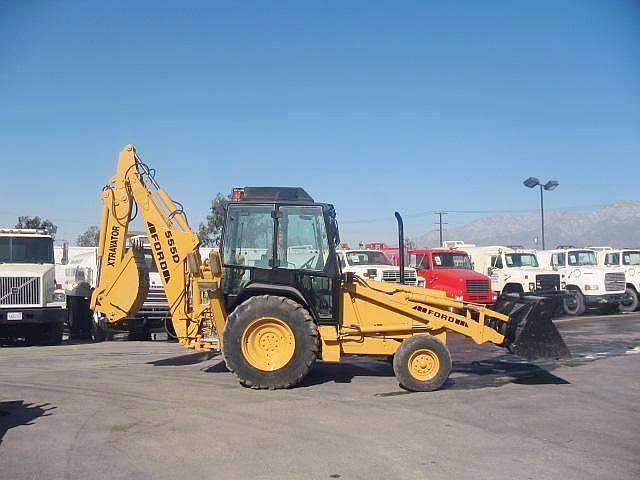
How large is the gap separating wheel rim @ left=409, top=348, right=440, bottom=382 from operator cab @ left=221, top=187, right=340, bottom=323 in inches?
50.6

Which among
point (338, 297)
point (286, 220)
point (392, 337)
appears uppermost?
point (286, 220)

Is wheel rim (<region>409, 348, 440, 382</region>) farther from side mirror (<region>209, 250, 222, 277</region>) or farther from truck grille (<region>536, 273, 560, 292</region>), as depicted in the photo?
truck grille (<region>536, 273, 560, 292</region>)

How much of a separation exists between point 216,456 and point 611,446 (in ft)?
12.7

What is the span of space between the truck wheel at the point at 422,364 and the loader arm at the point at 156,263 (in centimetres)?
273

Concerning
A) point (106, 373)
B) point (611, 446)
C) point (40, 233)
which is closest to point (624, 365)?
point (611, 446)

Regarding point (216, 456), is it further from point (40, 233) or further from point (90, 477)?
point (40, 233)

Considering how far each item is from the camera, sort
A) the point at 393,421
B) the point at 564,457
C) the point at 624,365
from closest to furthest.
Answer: the point at 564,457
the point at 393,421
the point at 624,365

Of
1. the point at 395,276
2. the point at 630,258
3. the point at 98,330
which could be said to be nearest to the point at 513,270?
the point at 630,258

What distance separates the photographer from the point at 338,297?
9.33 m

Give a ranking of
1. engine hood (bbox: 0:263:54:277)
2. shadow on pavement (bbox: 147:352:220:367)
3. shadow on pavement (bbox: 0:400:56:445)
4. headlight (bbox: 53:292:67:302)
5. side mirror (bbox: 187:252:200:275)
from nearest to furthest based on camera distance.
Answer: shadow on pavement (bbox: 0:400:56:445), side mirror (bbox: 187:252:200:275), shadow on pavement (bbox: 147:352:220:367), engine hood (bbox: 0:263:54:277), headlight (bbox: 53:292:67:302)

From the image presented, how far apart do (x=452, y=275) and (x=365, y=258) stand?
9.03 ft

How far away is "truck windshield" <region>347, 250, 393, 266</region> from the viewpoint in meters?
18.0

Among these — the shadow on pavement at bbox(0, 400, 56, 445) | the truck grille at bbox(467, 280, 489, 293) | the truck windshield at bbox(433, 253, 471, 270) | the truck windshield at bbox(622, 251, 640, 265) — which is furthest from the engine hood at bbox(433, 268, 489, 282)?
the shadow on pavement at bbox(0, 400, 56, 445)

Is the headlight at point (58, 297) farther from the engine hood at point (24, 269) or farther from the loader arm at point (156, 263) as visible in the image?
the loader arm at point (156, 263)
